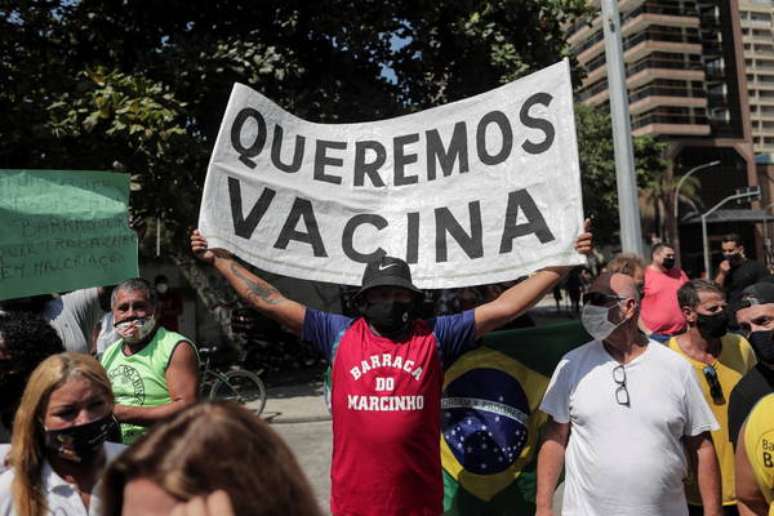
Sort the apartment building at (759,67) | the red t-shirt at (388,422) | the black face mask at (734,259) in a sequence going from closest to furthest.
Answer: the red t-shirt at (388,422)
the black face mask at (734,259)
the apartment building at (759,67)

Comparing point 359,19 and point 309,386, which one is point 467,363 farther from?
point 359,19

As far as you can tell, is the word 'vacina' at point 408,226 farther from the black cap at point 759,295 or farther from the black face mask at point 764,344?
the black face mask at point 764,344

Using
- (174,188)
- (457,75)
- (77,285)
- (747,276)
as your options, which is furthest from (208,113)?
(747,276)

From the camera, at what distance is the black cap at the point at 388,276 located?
3.07 m

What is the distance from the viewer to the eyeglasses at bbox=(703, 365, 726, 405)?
3.29m

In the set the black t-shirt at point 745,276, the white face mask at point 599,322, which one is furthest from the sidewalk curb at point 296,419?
the white face mask at point 599,322

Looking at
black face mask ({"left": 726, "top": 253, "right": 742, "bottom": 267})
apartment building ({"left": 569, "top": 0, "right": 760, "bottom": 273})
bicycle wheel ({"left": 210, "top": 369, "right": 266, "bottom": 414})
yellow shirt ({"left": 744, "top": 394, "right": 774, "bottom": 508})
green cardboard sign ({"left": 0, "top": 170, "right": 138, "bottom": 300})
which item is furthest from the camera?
apartment building ({"left": 569, "top": 0, "right": 760, "bottom": 273})

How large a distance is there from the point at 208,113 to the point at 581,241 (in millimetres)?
8832

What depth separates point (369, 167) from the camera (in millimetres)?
3986

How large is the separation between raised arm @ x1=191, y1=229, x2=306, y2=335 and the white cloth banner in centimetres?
6

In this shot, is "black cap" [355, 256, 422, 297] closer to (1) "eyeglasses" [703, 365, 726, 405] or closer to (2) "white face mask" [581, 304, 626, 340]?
(2) "white face mask" [581, 304, 626, 340]

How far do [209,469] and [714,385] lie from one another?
295cm

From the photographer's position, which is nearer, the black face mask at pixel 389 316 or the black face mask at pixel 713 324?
the black face mask at pixel 389 316

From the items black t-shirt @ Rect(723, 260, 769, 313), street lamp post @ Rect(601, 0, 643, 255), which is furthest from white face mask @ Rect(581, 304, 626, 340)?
street lamp post @ Rect(601, 0, 643, 255)
